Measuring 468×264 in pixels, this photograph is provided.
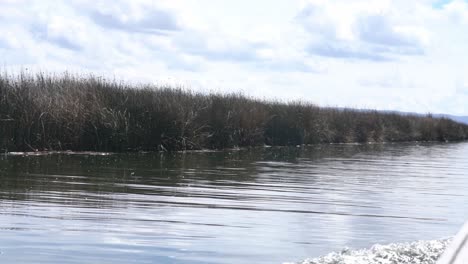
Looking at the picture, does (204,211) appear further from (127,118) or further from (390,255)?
(127,118)

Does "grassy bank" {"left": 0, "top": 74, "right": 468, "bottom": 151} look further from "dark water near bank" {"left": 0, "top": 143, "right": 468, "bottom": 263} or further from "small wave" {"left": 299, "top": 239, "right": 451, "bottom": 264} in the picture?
"small wave" {"left": 299, "top": 239, "right": 451, "bottom": 264}

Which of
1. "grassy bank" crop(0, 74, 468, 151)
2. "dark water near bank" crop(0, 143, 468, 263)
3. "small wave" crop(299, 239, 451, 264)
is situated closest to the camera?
"small wave" crop(299, 239, 451, 264)

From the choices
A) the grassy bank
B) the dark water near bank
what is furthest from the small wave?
the grassy bank

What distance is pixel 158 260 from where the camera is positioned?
24.8 feet

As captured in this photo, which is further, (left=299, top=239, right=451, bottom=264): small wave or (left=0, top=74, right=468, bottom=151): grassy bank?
(left=0, top=74, right=468, bottom=151): grassy bank

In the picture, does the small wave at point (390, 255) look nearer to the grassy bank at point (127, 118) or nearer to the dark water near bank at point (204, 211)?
the dark water near bank at point (204, 211)

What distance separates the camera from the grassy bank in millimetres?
22906

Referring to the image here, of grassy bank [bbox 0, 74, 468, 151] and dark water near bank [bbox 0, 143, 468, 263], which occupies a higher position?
grassy bank [bbox 0, 74, 468, 151]

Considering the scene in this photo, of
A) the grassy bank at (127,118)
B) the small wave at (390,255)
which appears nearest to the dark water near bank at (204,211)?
the small wave at (390,255)

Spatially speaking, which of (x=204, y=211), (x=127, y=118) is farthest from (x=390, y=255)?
(x=127, y=118)

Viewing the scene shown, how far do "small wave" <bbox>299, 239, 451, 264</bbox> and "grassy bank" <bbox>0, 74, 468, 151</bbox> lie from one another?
1663 cm

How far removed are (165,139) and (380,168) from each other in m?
8.30

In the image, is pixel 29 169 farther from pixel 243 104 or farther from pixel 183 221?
pixel 243 104

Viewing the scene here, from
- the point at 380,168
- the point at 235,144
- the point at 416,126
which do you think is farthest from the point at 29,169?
the point at 416,126
